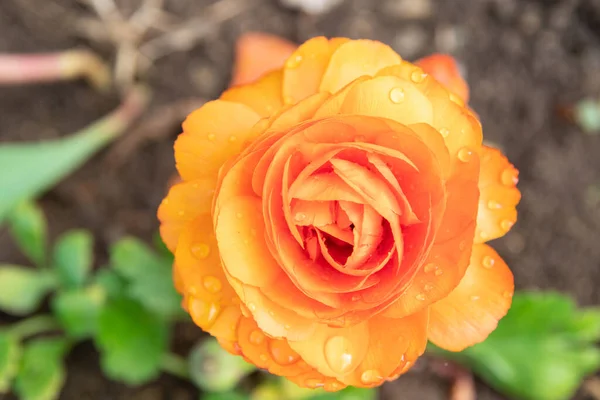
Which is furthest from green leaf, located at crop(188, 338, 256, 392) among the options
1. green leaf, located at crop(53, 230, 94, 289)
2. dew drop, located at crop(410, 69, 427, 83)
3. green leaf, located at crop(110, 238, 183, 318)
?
dew drop, located at crop(410, 69, 427, 83)

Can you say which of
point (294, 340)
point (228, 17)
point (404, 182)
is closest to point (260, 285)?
point (294, 340)

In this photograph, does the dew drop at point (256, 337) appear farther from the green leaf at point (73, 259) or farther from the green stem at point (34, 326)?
the green stem at point (34, 326)

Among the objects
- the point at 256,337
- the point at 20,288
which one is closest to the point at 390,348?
the point at 256,337

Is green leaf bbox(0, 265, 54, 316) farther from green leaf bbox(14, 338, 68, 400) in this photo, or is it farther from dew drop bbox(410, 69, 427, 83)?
dew drop bbox(410, 69, 427, 83)

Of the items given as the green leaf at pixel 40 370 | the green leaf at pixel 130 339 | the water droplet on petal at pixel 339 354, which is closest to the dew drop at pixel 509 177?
the water droplet on petal at pixel 339 354

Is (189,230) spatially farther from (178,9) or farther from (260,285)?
(178,9)

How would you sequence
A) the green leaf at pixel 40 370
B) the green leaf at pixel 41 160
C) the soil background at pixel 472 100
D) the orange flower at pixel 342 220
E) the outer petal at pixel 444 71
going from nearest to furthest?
the orange flower at pixel 342 220
the outer petal at pixel 444 71
the green leaf at pixel 40 370
the green leaf at pixel 41 160
the soil background at pixel 472 100
